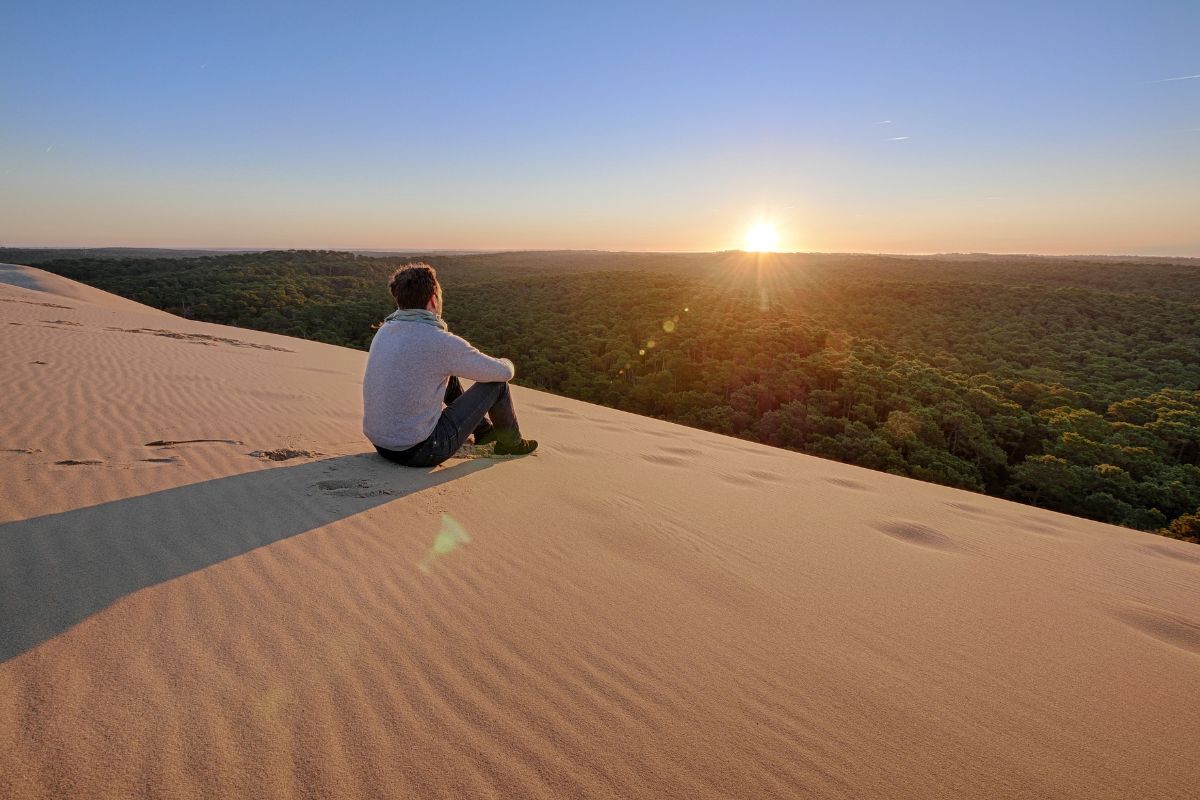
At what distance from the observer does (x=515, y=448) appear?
3922mm

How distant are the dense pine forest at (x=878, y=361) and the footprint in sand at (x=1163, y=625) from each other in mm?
9383

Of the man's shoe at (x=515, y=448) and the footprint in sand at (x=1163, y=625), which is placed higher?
the man's shoe at (x=515, y=448)

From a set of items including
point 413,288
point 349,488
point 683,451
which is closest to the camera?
point 349,488

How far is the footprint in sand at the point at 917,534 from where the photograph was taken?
295cm

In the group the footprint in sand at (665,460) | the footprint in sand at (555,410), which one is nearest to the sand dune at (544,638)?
the footprint in sand at (665,460)

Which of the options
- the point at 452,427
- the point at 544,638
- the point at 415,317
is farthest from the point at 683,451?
the point at 544,638

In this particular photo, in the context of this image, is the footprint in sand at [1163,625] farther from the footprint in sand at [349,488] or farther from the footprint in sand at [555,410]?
the footprint in sand at [555,410]

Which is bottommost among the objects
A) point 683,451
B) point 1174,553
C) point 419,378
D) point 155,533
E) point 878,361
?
point 878,361

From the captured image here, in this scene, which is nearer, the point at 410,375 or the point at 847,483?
the point at 410,375

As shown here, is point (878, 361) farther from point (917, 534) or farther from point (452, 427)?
point (452, 427)

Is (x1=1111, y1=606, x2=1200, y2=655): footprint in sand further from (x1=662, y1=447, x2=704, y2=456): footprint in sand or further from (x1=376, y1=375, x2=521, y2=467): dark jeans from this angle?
(x1=376, y1=375, x2=521, y2=467): dark jeans

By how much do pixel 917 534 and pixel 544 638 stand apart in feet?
7.86

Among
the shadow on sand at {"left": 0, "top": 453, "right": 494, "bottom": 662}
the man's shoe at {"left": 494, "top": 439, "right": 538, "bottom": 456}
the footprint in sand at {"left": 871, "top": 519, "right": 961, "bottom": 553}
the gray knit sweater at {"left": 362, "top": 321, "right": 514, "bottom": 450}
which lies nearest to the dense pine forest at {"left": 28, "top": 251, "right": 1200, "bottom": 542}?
the footprint in sand at {"left": 871, "top": 519, "right": 961, "bottom": 553}

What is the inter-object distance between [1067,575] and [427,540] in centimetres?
302
